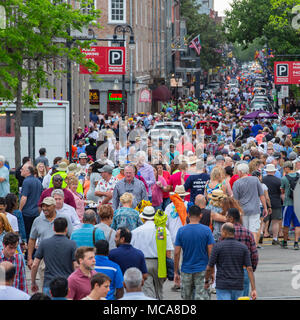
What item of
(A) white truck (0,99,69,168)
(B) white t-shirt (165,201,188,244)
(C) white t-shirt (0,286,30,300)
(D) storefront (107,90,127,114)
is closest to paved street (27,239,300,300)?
(B) white t-shirt (165,201,188,244)

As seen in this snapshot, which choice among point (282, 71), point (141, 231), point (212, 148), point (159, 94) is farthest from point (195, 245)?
point (159, 94)

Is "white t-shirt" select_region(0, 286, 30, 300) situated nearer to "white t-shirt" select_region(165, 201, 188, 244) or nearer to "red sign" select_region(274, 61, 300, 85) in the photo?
"white t-shirt" select_region(165, 201, 188, 244)

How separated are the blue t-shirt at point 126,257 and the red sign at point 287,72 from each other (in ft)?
124

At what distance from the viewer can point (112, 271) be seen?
8.85m

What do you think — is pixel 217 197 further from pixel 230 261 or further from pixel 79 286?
pixel 79 286

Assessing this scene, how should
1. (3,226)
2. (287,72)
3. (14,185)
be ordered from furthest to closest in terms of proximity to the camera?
1. (287,72)
2. (14,185)
3. (3,226)

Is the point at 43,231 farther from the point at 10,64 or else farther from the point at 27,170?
the point at 10,64

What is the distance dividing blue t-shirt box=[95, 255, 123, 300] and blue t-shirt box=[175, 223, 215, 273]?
1.65 m

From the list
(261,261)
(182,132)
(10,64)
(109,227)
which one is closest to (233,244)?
(109,227)

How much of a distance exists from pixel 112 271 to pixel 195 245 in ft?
5.78

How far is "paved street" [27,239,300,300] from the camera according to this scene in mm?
12172

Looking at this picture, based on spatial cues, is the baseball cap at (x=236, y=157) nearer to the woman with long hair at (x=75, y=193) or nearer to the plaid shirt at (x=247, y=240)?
the woman with long hair at (x=75, y=193)

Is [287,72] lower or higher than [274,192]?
higher

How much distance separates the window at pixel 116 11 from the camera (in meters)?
58.5
